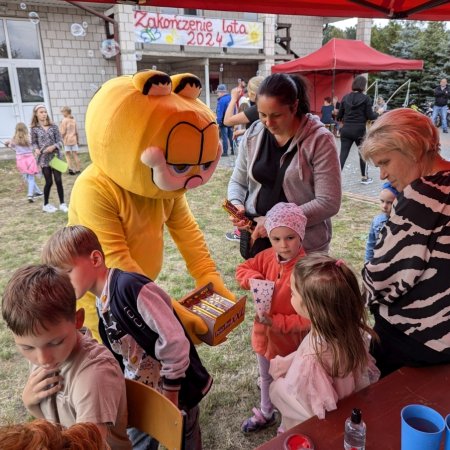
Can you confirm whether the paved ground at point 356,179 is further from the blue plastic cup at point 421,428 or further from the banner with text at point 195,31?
the banner with text at point 195,31

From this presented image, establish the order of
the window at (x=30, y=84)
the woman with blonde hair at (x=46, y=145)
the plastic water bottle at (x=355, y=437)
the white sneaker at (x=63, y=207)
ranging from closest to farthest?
the plastic water bottle at (x=355, y=437) < the woman with blonde hair at (x=46, y=145) < the white sneaker at (x=63, y=207) < the window at (x=30, y=84)

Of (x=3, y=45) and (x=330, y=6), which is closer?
(x=330, y=6)

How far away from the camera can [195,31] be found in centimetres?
1273

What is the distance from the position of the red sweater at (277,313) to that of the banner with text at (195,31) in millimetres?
11460

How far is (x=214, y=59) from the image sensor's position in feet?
47.3

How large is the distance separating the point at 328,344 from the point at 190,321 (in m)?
0.61

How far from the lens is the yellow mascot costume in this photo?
164 centimetres

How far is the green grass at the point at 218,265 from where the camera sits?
231 cm

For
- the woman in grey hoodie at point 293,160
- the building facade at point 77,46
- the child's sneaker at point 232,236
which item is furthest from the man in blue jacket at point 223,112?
the woman in grey hoodie at point 293,160

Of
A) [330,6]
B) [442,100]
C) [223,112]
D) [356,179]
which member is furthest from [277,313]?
[442,100]

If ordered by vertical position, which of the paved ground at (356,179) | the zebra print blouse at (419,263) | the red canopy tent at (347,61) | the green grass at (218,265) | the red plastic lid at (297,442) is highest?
the red canopy tent at (347,61)

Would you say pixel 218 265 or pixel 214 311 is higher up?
pixel 214 311

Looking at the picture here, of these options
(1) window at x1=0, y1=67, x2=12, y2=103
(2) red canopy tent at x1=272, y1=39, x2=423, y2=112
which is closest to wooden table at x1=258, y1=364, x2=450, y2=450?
(2) red canopy tent at x1=272, y1=39, x2=423, y2=112

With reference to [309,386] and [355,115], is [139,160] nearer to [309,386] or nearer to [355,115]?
[309,386]
